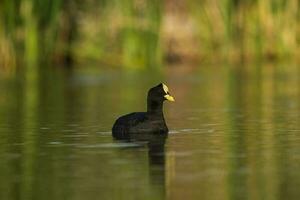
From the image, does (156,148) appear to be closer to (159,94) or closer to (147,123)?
(147,123)

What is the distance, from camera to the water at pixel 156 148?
37.3 feet

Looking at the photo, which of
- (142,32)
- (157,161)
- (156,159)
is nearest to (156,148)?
(156,159)

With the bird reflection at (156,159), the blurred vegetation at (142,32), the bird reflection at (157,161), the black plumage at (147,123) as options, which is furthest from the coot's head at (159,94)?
the blurred vegetation at (142,32)

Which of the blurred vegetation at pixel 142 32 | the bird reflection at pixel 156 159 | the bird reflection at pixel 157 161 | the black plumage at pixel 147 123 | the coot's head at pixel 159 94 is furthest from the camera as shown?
the blurred vegetation at pixel 142 32

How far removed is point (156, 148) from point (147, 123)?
1.60 m

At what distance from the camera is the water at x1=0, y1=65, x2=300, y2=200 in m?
11.4

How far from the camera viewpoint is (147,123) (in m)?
16.3

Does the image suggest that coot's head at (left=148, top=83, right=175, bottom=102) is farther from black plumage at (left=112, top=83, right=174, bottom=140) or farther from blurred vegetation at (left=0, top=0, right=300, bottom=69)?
blurred vegetation at (left=0, top=0, right=300, bottom=69)

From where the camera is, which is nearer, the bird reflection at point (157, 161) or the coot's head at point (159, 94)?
the bird reflection at point (157, 161)

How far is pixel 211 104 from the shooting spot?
2378 cm

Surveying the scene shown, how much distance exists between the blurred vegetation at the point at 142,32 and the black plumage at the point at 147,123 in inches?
808

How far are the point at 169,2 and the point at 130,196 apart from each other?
34580 mm

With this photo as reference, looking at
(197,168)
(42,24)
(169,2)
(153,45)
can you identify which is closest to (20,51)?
(42,24)

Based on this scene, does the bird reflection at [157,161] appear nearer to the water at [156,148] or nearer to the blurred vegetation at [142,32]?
the water at [156,148]
